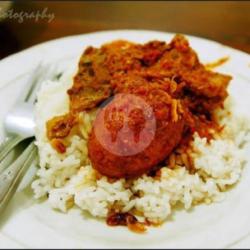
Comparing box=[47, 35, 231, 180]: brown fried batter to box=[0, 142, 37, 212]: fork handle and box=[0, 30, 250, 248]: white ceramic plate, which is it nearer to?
box=[0, 142, 37, 212]: fork handle

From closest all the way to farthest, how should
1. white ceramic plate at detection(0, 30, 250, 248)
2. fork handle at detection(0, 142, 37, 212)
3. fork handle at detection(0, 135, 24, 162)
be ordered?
white ceramic plate at detection(0, 30, 250, 248)
fork handle at detection(0, 142, 37, 212)
fork handle at detection(0, 135, 24, 162)

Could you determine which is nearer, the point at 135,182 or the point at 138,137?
the point at 138,137

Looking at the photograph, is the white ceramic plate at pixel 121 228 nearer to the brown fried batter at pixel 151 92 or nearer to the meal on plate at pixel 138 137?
the meal on plate at pixel 138 137

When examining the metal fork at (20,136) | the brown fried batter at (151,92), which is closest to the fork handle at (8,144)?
the metal fork at (20,136)

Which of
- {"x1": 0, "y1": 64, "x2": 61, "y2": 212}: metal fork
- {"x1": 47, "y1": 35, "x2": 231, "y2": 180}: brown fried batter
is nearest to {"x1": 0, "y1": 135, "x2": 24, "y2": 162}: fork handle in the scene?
{"x1": 0, "y1": 64, "x2": 61, "y2": 212}: metal fork

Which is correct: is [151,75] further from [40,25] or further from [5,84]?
[40,25]

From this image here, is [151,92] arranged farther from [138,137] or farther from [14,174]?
[14,174]

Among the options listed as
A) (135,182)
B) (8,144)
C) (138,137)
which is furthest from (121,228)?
(8,144)
